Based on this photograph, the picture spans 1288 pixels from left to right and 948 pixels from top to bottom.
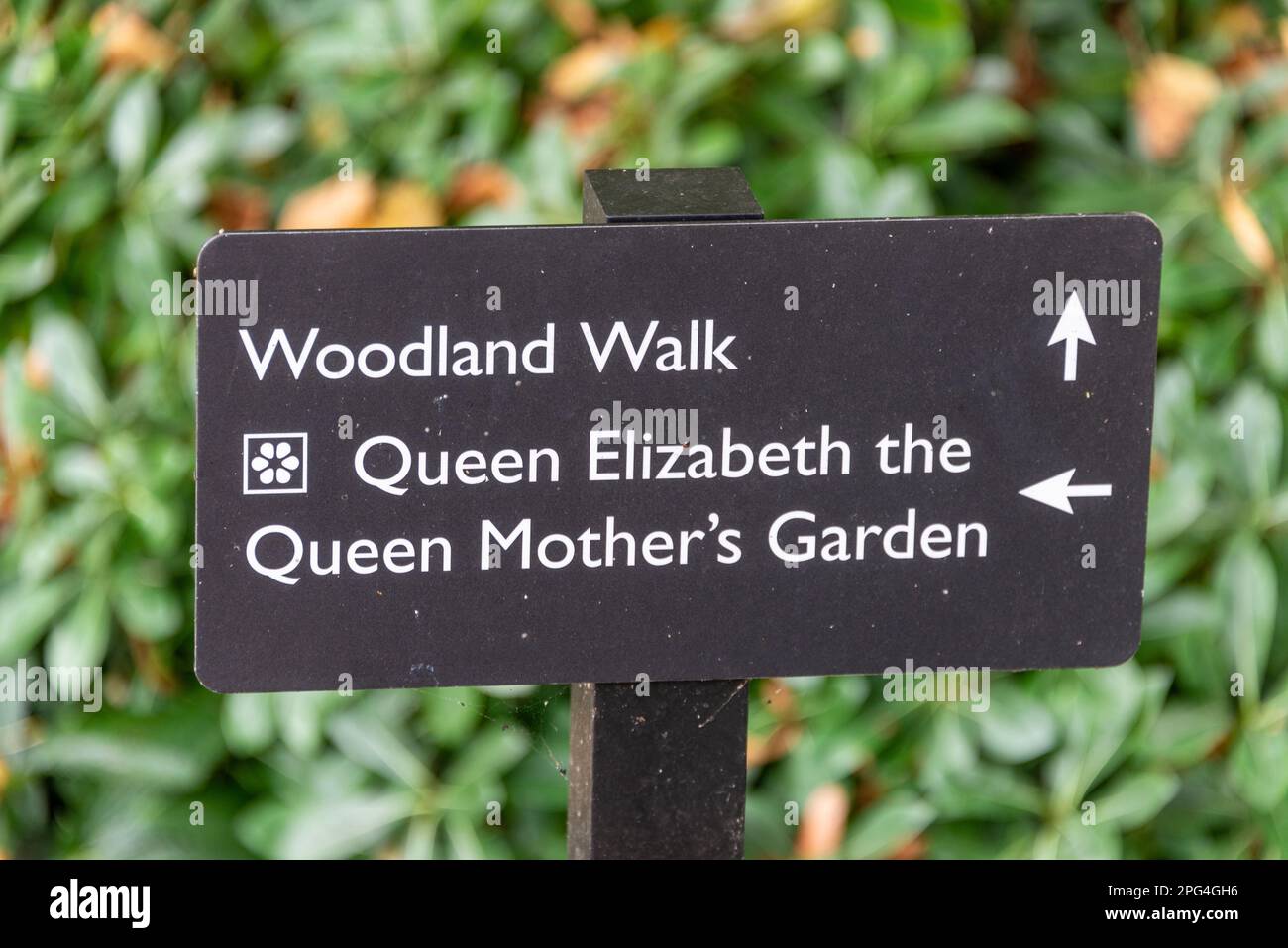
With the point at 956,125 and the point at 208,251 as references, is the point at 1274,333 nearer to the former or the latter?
the point at 956,125

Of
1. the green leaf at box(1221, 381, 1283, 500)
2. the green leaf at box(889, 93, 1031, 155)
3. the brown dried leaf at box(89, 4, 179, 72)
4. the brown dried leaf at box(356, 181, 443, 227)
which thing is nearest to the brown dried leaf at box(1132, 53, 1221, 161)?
the green leaf at box(889, 93, 1031, 155)

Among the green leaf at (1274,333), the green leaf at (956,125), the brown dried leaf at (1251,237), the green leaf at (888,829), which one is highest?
the green leaf at (956,125)

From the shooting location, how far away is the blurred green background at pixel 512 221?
1714 mm

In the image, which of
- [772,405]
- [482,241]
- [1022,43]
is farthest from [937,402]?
[1022,43]

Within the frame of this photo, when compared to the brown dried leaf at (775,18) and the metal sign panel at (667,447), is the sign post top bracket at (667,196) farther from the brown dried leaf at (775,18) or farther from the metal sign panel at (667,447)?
the brown dried leaf at (775,18)

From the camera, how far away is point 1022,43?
6.35ft

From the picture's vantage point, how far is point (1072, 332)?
101 cm

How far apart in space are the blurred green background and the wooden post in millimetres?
588

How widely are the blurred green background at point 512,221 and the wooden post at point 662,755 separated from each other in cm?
59

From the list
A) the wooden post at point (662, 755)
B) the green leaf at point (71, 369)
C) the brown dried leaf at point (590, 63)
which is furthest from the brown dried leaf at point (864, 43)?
the green leaf at point (71, 369)

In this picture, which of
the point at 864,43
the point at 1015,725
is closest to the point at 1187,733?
the point at 1015,725

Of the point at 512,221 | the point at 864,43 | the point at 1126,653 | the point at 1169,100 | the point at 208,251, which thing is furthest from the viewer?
the point at 1169,100

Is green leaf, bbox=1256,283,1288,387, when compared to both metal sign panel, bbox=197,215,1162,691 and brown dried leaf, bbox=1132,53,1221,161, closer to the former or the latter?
brown dried leaf, bbox=1132,53,1221,161
